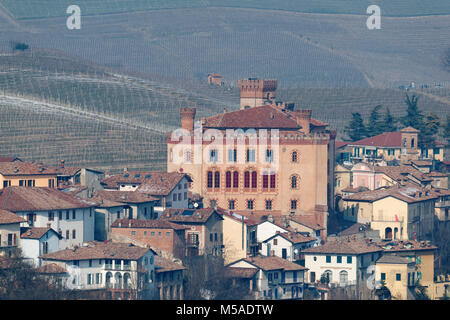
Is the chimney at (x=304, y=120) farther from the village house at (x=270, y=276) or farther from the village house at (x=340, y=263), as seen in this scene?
the village house at (x=270, y=276)

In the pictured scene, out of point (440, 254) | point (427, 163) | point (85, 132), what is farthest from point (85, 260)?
point (85, 132)

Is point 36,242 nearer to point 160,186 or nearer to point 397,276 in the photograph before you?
point 160,186

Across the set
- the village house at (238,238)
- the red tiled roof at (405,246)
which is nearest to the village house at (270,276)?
the village house at (238,238)

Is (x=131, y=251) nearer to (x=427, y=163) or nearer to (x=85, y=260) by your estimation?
(x=85, y=260)

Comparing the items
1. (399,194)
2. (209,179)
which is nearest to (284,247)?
(399,194)

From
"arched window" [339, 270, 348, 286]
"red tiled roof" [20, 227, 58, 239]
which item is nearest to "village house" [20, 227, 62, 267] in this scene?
"red tiled roof" [20, 227, 58, 239]

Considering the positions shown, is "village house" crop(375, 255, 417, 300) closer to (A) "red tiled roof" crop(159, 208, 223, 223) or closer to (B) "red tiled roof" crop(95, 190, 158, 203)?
(A) "red tiled roof" crop(159, 208, 223, 223)
